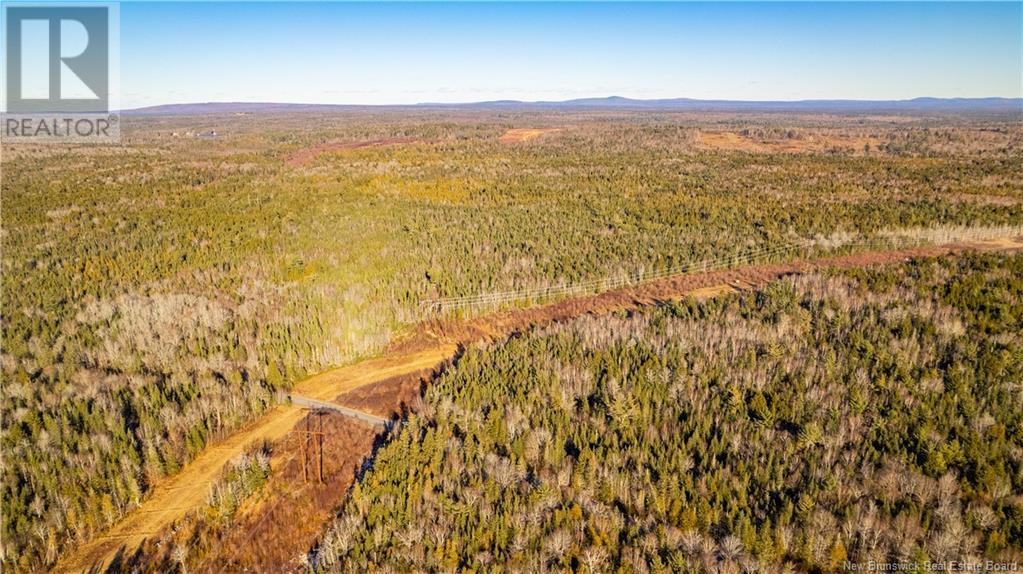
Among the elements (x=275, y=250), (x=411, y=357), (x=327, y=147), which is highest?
(x=327, y=147)

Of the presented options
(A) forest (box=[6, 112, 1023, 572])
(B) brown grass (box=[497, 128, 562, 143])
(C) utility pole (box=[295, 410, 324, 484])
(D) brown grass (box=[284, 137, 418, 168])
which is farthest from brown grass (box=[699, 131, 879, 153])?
(C) utility pole (box=[295, 410, 324, 484])

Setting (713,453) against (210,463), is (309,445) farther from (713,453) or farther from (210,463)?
(713,453)

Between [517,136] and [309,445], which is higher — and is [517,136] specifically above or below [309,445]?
above

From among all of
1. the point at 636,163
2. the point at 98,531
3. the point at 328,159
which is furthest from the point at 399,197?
the point at 98,531

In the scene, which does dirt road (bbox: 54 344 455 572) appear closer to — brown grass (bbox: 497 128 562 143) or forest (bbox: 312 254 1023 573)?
forest (bbox: 312 254 1023 573)

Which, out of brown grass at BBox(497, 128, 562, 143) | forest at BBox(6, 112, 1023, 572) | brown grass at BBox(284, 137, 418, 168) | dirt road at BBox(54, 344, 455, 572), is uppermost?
brown grass at BBox(497, 128, 562, 143)

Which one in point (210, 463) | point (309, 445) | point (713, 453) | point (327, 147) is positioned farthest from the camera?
point (327, 147)

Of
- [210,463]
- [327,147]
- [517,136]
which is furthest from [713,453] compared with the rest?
[517,136]

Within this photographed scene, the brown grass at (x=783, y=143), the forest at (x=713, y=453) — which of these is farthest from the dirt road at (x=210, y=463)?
the brown grass at (x=783, y=143)
